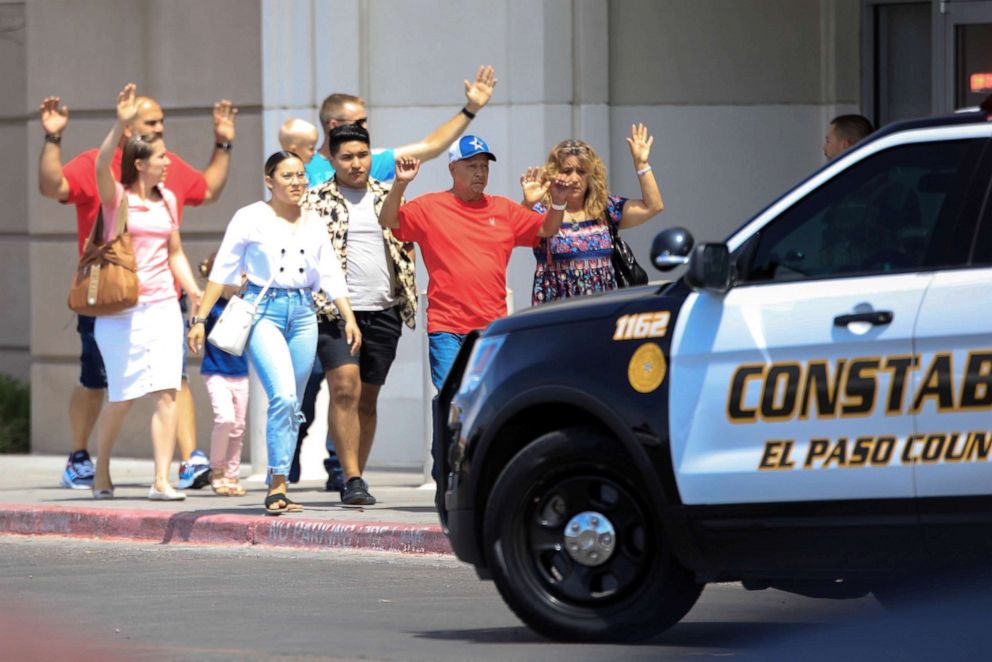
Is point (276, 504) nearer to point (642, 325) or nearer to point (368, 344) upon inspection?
point (368, 344)

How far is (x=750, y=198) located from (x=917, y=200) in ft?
24.0

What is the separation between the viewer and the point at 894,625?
7.48 m

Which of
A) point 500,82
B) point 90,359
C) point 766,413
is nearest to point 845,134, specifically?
point 500,82

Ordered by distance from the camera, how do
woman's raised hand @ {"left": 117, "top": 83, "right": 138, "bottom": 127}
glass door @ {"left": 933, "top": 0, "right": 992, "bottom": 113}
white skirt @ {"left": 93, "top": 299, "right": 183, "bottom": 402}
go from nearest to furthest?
woman's raised hand @ {"left": 117, "top": 83, "right": 138, "bottom": 127} → white skirt @ {"left": 93, "top": 299, "right": 183, "bottom": 402} → glass door @ {"left": 933, "top": 0, "right": 992, "bottom": 113}

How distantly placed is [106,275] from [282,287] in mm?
1330

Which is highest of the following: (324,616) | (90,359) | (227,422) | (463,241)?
(463,241)

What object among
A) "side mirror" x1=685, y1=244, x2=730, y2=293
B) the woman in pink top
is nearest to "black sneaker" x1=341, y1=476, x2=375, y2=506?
the woman in pink top

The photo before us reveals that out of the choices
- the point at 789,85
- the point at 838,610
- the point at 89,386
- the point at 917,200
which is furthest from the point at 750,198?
the point at 917,200

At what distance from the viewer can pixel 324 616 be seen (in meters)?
8.22

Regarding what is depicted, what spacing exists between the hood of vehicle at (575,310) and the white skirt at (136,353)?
177 inches

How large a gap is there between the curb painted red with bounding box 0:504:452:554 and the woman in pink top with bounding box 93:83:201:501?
0.60 m

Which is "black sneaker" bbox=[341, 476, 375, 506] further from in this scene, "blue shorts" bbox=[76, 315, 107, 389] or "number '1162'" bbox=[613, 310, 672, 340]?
"number '1162'" bbox=[613, 310, 672, 340]

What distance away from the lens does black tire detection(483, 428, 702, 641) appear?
722 cm

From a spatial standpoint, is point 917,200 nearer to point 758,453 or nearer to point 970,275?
point 970,275
